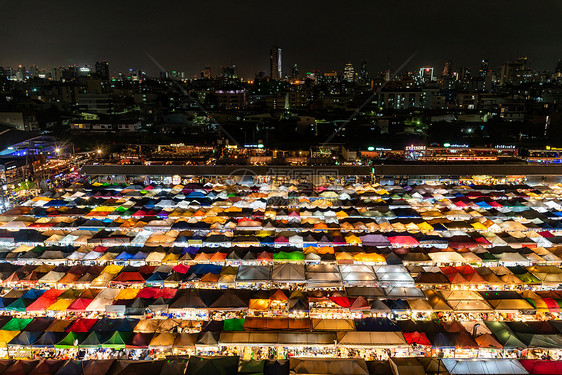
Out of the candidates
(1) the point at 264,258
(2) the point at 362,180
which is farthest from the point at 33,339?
(2) the point at 362,180

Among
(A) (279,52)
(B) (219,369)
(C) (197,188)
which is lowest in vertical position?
(B) (219,369)

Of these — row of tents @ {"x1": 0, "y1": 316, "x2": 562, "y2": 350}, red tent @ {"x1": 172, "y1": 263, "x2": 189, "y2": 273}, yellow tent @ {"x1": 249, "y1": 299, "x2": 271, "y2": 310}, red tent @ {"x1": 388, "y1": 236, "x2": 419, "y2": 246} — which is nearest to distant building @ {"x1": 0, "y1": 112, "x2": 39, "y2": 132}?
red tent @ {"x1": 172, "y1": 263, "x2": 189, "y2": 273}

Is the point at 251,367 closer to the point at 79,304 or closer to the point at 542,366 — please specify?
the point at 79,304

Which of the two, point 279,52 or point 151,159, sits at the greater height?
point 279,52

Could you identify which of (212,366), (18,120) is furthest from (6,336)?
(18,120)

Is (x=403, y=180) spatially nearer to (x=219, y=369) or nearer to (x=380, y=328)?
(x=380, y=328)

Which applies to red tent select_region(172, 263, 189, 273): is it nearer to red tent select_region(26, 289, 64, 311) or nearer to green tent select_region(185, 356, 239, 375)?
red tent select_region(26, 289, 64, 311)
